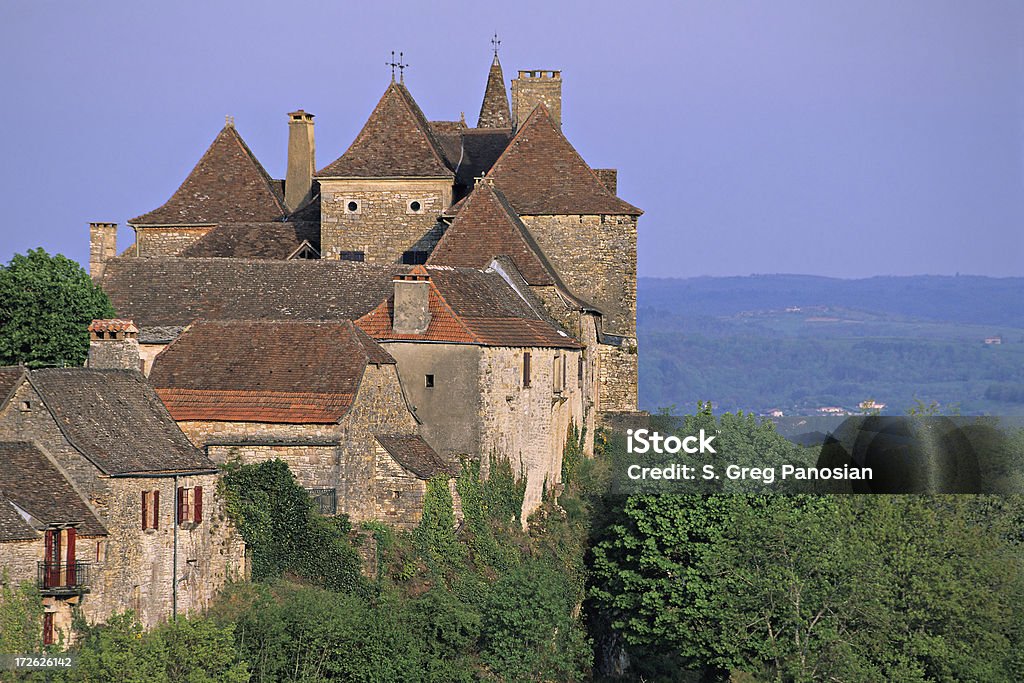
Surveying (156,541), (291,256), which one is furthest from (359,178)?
(156,541)

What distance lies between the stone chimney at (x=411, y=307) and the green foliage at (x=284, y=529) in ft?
20.1

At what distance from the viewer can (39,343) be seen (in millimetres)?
46344

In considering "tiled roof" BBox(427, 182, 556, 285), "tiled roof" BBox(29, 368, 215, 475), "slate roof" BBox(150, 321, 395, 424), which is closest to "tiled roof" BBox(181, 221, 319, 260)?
"tiled roof" BBox(427, 182, 556, 285)

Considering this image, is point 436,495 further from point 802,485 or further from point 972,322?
point 972,322

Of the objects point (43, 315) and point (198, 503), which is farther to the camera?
point (43, 315)

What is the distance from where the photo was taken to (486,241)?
54.2 m

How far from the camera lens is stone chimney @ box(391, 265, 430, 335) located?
4572 centimetres

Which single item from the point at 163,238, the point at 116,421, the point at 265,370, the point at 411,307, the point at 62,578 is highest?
the point at 163,238

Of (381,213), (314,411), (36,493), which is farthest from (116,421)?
(381,213)

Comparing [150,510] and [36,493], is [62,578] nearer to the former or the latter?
[36,493]

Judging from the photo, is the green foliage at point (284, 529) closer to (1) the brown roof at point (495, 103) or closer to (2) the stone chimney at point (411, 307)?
(2) the stone chimney at point (411, 307)

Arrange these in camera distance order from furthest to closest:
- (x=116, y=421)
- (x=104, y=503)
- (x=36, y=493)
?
(x=116, y=421) < (x=104, y=503) < (x=36, y=493)

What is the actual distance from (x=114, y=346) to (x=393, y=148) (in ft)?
66.1

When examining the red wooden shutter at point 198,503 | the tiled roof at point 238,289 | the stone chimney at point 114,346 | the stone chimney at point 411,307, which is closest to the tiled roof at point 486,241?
the tiled roof at point 238,289
